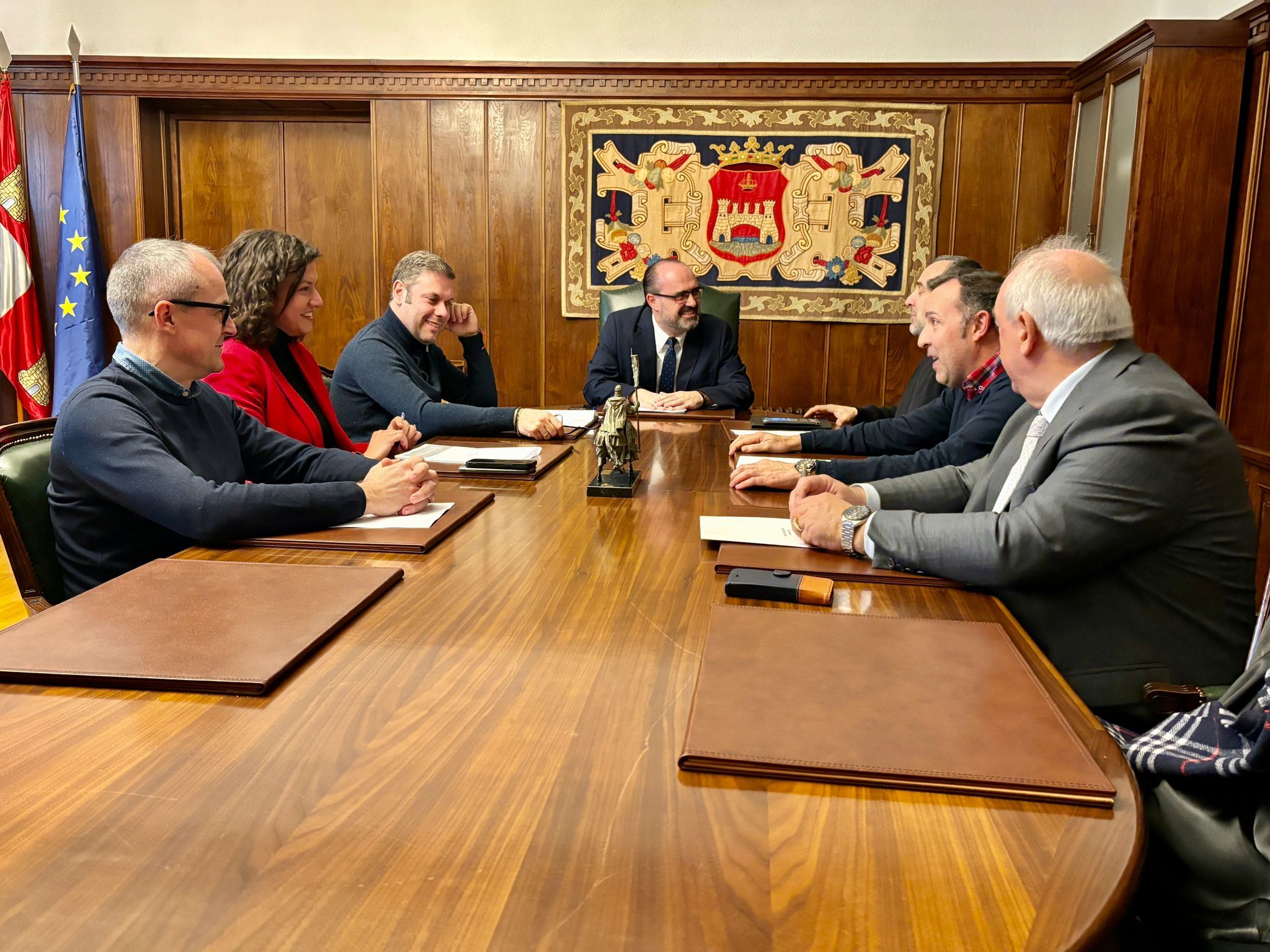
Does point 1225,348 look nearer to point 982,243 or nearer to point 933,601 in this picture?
point 982,243

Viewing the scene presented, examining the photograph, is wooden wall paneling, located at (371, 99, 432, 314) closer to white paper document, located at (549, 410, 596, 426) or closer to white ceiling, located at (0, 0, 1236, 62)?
white ceiling, located at (0, 0, 1236, 62)

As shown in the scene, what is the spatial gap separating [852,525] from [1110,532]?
38 cm

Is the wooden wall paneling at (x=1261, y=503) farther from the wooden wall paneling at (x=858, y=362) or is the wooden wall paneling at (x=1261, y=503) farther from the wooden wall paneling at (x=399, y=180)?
the wooden wall paneling at (x=399, y=180)

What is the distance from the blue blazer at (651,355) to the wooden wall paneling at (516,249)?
137 cm

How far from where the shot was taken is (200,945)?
25.6 inches

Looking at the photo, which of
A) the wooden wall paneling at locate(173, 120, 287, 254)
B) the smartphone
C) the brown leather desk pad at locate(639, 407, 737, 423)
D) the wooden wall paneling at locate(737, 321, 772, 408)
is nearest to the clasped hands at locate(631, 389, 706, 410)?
the brown leather desk pad at locate(639, 407, 737, 423)

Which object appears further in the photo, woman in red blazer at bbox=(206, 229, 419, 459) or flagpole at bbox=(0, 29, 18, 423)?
flagpole at bbox=(0, 29, 18, 423)

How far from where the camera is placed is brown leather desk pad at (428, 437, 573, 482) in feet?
7.63

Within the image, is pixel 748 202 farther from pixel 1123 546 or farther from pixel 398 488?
pixel 1123 546

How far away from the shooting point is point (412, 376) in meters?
3.30

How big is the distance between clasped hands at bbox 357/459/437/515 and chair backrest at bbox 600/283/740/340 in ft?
8.20

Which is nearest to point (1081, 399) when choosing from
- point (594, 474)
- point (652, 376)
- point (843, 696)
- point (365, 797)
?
point (843, 696)

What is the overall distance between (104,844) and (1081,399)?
57.7 inches

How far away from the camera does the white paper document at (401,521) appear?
5.78 ft
